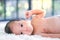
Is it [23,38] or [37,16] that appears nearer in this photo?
[23,38]

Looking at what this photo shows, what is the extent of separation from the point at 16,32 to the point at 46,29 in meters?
0.28

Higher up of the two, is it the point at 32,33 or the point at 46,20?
the point at 46,20

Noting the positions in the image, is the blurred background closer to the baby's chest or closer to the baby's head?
the baby's chest

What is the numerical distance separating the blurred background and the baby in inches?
77.6

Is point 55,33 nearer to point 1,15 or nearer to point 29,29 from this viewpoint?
point 29,29

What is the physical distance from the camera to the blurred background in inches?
142

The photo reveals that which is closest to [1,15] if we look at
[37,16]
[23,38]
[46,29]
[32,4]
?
[32,4]

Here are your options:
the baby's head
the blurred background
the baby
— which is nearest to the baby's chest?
the baby

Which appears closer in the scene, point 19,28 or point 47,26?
point 19,28

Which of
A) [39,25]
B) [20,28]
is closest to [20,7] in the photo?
[39,25]

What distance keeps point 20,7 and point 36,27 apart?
7.44ft

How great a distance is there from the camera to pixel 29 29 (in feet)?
4.76

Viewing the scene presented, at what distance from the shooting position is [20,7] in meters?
3.81

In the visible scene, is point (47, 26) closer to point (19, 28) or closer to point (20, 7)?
point (19, 28)
